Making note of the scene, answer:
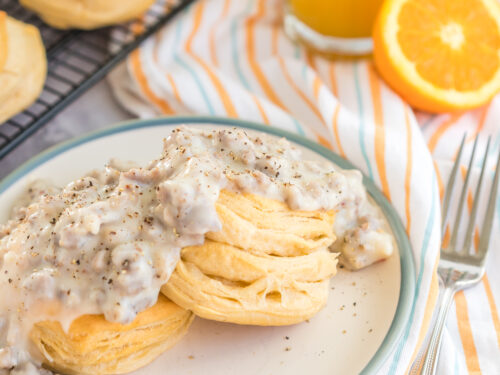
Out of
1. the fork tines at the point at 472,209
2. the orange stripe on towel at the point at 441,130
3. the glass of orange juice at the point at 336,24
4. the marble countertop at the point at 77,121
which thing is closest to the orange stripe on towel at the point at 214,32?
the glass of orange juice at the point at 336,24

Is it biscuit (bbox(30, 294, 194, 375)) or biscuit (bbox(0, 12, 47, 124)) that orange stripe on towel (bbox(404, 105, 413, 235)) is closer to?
biscuit (bbox(30, 294, 194, 375))

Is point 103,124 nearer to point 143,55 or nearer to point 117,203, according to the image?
point 143,55

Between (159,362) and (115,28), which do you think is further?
(115,28)

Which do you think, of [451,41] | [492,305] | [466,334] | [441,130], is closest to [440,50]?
[451,41]

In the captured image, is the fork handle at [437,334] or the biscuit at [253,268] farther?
the fork handle at [437,334]

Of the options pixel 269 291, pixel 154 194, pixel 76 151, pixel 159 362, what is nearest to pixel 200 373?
pixel 159 362

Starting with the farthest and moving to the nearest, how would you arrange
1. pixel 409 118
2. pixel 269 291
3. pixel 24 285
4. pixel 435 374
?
pixel 409 118 < pixel 435 374 < pixel 269 291 < pixel 24 285

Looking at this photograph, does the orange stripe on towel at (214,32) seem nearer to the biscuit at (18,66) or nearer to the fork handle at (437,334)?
the biscuit at (18,66)

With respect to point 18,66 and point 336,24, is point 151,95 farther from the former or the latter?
point 336,24

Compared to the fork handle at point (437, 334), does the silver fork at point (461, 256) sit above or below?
above
